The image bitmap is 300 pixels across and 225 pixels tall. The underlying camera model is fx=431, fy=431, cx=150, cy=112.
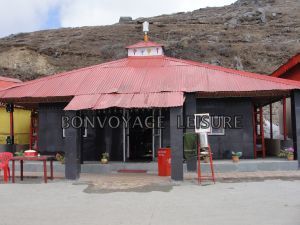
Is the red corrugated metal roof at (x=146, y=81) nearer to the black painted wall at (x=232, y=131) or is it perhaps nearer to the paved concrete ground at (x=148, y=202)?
the black painted wall at (x=232, y=131)

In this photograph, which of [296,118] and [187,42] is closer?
[296,118]

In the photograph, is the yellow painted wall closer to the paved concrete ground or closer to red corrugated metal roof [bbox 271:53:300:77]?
the paved concrete ground

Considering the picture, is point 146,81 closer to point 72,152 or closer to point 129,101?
point 129,101

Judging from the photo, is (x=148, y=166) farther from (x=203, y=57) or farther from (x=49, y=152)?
(x=203, y=57)

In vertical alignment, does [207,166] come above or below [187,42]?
below

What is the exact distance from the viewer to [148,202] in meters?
9.68

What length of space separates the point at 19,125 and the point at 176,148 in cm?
1288

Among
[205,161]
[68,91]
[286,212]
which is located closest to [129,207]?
[286,212]

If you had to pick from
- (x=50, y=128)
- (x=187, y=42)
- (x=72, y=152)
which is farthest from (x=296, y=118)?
(x=187, y=42)

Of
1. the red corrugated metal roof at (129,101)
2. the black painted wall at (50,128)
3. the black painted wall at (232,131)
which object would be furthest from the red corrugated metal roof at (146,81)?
the black painted wall at (232,131)

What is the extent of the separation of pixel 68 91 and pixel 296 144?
8607 millimetres

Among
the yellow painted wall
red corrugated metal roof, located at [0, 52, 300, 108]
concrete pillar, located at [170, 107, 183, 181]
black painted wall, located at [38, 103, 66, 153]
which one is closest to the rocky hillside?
the yellow painted wall

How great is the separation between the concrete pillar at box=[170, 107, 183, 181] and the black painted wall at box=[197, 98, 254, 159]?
166 inches

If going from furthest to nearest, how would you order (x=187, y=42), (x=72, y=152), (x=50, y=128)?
1. (x=187, y=42)
2. (x=50, y=128)
3. (x=72, y=152)
